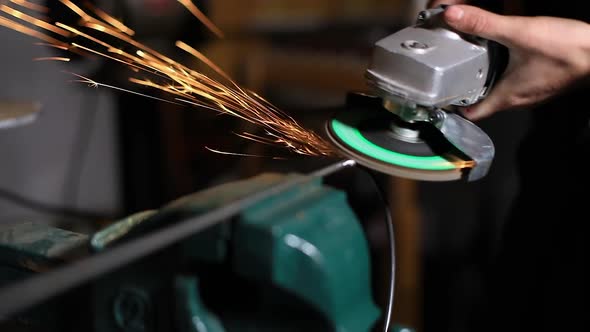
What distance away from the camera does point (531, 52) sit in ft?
2.31

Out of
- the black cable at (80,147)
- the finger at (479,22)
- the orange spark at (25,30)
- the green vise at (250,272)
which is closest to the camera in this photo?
the green vise at (250,272)

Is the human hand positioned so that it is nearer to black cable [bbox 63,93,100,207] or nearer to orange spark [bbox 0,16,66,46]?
orange spark [bbox 0,16,66,46]

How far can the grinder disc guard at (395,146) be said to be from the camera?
2.07 feet

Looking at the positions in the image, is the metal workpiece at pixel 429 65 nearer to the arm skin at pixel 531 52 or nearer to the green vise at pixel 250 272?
the arm skin at pixel 531 52

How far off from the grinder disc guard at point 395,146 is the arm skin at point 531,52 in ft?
0.43

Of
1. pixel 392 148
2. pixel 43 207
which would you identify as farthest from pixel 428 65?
pixel 43 207

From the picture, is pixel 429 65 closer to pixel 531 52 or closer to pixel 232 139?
pixel 531 52

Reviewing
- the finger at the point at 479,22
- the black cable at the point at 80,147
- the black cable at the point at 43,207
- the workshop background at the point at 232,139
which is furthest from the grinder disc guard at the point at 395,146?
the black cable at the point at 80,147

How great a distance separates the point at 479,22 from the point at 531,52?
0.37 ft

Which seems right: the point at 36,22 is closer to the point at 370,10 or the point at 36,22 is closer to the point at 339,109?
the point at 339,109

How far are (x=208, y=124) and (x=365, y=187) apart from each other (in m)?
0.62

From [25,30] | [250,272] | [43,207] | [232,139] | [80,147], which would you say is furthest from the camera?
[232,139]

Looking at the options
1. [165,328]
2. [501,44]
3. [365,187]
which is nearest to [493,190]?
[365,187]

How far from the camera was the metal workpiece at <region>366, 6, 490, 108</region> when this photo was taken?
0.58 meters
